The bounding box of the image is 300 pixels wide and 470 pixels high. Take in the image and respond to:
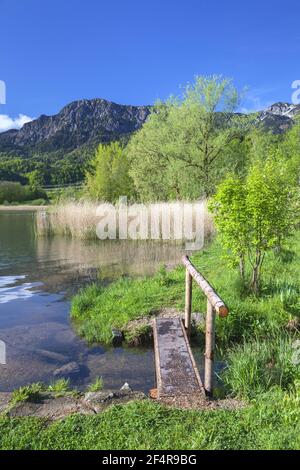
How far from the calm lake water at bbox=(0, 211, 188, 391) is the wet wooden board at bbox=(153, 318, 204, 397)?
0.39 meters

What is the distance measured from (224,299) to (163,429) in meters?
4.48

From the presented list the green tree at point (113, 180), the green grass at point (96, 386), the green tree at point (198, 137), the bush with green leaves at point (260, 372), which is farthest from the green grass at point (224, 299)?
the green tree at point (113, 180)

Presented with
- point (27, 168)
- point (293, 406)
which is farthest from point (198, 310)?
point (27, 168)

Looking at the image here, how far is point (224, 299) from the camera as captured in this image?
7.97 metres

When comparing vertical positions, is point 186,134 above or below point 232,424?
above

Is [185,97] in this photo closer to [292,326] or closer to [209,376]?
[292,326]

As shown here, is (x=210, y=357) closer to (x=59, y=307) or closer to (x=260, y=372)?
(x=260, y=372)

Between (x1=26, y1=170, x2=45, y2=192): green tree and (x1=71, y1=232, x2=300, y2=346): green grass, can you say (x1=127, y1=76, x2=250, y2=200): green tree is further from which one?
(x1=26, y1=170, x2=45, y2=192): green tree

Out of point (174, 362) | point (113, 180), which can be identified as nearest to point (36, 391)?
point (174, 362)

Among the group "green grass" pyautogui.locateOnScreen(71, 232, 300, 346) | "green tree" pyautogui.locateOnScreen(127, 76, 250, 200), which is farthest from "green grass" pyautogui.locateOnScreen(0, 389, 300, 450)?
"green tree" pyautogui.locateOnScreen(127, 76, 250, 200)

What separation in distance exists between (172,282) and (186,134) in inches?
797

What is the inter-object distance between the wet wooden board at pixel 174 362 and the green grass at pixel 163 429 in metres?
0.61

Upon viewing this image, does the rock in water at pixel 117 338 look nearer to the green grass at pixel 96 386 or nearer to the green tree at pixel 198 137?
the green grass at pixel 96 386

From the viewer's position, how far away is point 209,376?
4.85 meters
